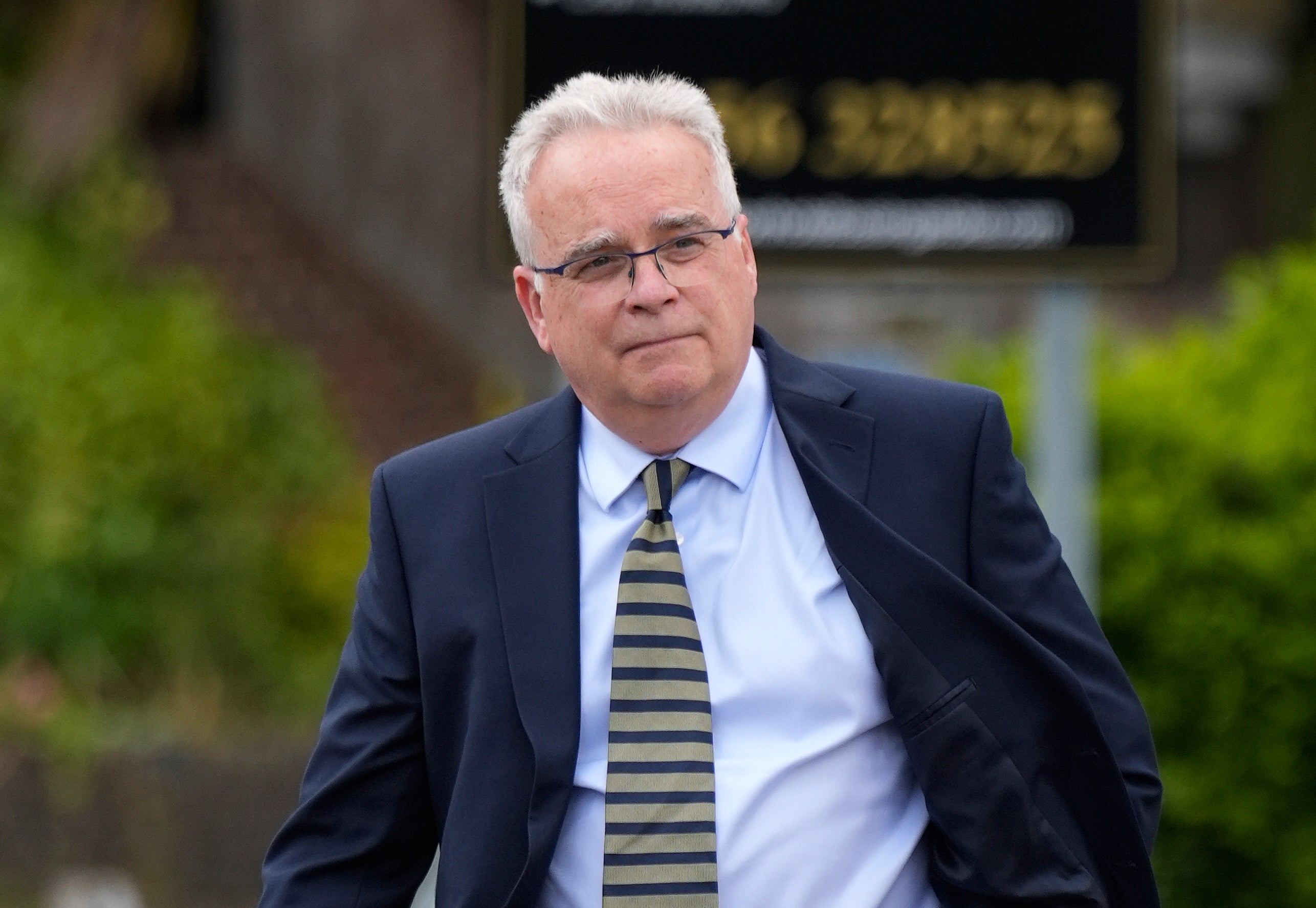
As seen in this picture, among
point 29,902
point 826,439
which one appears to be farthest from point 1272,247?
point 826,439

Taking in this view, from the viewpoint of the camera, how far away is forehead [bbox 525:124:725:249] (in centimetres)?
207

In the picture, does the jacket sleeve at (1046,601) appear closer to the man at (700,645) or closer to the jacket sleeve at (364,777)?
the man at (700,645)

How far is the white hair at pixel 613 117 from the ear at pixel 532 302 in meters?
0.07

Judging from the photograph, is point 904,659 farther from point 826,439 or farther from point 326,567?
point 326,567

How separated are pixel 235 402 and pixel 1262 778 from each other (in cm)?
352

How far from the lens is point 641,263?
2.09 metres

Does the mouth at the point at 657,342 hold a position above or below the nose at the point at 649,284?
below

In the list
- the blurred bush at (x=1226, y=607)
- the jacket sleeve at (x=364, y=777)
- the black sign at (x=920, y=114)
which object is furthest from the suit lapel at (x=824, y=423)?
the blurred bush at (x=1226, y=607)

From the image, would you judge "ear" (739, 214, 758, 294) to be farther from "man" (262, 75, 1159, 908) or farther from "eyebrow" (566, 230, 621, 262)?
"eyebrow" (566, 230, 621, 262)

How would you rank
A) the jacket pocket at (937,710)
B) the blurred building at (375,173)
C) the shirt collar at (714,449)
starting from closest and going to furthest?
the jacket pocket at (937,710) → the shirt collar at (714,449) → the blurred building at (375,173)

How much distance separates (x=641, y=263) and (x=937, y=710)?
63 cm

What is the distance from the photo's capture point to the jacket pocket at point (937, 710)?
1990 millimetres

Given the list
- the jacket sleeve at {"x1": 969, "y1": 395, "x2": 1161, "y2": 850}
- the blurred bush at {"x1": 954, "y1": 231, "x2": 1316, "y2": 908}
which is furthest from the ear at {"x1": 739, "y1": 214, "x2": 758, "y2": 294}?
the blurred bush at {"x1": 954, "y1": 231, "x2": 1316, "y2": 908}

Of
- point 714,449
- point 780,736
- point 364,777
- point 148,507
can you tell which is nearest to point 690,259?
point 714,449
